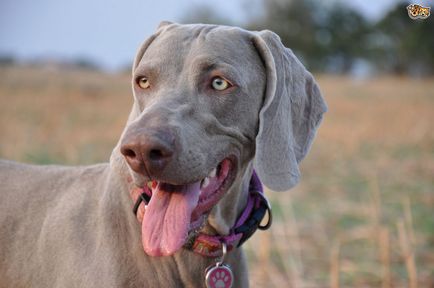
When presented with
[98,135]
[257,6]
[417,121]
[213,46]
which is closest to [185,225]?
[213,46]

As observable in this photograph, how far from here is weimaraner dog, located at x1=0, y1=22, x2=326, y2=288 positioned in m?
2.48

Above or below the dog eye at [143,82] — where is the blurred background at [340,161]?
below

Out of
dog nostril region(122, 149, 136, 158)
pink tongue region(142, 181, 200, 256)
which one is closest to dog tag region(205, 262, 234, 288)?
pink tongue region(142, 181, 200, 256)

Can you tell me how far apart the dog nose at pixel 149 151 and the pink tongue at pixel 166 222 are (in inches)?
8.3

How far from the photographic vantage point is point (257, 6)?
4219cm

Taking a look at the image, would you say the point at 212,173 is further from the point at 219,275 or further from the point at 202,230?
the point at 219,275

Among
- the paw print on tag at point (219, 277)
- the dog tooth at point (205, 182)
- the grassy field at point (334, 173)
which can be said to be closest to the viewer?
the dog tooth at point (205, 182)

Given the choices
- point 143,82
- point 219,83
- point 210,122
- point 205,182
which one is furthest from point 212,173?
point 143,82

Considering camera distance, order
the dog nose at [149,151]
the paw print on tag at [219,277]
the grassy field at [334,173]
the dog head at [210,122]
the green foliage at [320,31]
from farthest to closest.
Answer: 1. the green foliage at [320,31]
2. the grassy field at [334,173]
3. the paw print on tag at [219,277]
4. the dog head at [210,122]
5. the dog nose at [149,151]

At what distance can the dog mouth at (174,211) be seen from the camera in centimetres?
244

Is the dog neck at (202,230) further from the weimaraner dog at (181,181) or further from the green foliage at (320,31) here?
the green foliage at (320,31)

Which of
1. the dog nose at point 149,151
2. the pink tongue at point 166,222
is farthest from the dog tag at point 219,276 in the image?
the dog nose at point 149,151

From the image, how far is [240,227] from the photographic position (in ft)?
9.64

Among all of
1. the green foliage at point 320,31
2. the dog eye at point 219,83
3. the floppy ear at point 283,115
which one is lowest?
the green foliage at point 320,31
